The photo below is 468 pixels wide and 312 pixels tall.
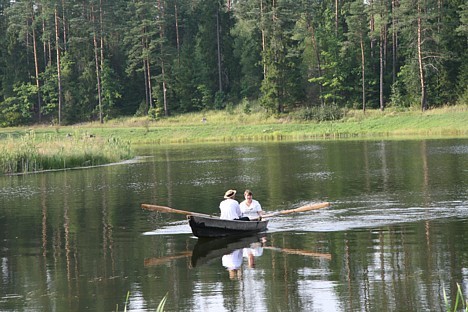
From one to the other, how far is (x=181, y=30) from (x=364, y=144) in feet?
172

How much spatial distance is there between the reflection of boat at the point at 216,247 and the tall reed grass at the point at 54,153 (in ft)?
87.1

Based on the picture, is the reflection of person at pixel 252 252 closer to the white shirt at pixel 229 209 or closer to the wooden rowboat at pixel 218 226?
the wooden rowboat at pixel 218 226

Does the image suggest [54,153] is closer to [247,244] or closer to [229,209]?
[229,209]

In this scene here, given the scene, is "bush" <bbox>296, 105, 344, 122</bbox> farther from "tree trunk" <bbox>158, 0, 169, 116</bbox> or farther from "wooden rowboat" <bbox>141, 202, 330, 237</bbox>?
"wooden rowboat" <bbox>141, 202, 330, 237</bbox>

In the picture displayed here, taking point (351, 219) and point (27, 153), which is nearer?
point (351, 219)

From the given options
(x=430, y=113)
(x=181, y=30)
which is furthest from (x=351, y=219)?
(x=181, y=30)

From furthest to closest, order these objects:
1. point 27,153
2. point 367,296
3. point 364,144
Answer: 1. point 364,144
2. point 27,153
3. point 367,296

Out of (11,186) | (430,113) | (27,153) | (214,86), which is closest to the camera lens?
(11,186)

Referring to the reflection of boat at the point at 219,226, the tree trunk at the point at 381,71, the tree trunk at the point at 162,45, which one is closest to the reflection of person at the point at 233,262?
the reflection of boat at the point at 219,226

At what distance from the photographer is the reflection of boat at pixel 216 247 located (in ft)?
63.2

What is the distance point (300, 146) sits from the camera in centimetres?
6162

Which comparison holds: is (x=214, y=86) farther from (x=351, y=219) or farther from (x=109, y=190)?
(x=351, y=219)

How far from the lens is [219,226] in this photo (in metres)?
21.6

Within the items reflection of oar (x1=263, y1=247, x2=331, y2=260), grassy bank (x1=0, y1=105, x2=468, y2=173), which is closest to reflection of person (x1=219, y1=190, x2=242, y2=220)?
reflection of oar (x1=263, y1=247, x2=331, y2=260)
